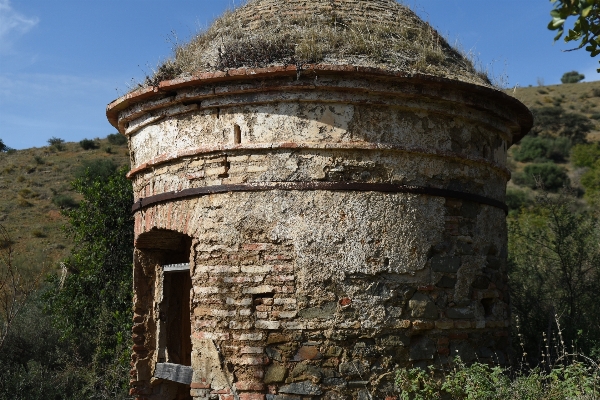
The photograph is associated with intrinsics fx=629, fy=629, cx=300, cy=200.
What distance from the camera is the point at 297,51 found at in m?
5.58

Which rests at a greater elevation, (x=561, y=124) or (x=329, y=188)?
(x=561, y=124)

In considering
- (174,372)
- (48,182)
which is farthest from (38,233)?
(174,372)

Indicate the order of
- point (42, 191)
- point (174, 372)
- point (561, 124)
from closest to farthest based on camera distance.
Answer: point (174, 372), point (42, 191), point (561, 124)

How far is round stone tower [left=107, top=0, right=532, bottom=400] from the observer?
5.13 metres

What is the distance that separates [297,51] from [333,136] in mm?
882

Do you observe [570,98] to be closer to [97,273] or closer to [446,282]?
[97,273]

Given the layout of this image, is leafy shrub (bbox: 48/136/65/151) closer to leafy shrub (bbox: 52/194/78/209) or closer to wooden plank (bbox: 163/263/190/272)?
leafy shrub (bbox: 52/194/78/209)

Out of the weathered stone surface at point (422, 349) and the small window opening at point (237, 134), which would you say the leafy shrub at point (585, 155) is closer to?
the weathered stone surface at point (422, 349)

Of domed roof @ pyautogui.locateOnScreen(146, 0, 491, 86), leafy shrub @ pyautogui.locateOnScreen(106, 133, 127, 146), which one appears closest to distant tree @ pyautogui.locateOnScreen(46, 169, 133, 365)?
domed roof @ pyautogui.locateOnScreen(146, 0, 491, 86)

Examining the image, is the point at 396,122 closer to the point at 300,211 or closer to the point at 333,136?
the point at 333,136

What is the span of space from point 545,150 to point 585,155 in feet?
18.8

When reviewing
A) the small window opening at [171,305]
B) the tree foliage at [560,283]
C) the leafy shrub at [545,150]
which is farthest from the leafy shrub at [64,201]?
the leafy shrub at [545,150]

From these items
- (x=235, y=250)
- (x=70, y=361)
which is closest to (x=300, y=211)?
(x=235, y=250)

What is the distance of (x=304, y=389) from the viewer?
505cm
